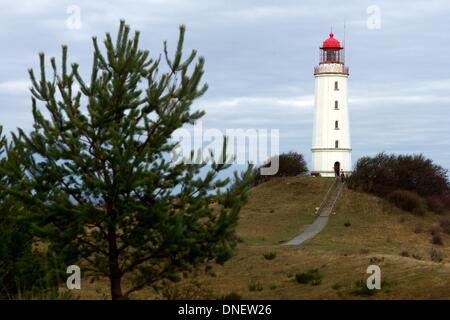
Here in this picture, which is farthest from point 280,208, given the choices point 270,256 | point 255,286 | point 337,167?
point 255,286

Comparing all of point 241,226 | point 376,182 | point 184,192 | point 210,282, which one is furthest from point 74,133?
point 376,182

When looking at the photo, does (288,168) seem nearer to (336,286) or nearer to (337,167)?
(337,167)

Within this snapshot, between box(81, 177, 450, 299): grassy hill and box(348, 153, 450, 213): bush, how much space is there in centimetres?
205

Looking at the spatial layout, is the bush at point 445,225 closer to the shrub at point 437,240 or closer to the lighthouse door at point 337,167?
the shrub at point 437,240

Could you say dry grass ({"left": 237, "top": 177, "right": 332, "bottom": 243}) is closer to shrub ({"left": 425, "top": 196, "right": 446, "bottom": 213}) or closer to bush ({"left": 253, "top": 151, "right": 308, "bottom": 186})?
bush ({"left": 253, "top": 151, "right": 308, "bottom": 186})

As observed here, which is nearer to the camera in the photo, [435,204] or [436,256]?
[436,256]

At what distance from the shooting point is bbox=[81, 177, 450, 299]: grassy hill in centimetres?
2672

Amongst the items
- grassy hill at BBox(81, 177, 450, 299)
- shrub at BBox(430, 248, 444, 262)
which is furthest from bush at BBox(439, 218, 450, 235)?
shrub at BBox(430, 248, 444, 262)

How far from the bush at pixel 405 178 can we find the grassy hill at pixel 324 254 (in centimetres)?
205

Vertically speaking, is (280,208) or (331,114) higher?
(331,114)

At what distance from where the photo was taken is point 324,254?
35219mm

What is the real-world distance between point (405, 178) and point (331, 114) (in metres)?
7.75

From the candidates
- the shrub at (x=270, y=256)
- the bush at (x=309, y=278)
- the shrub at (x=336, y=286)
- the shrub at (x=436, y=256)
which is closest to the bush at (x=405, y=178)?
A: the shrub at (x=436, y=256)
